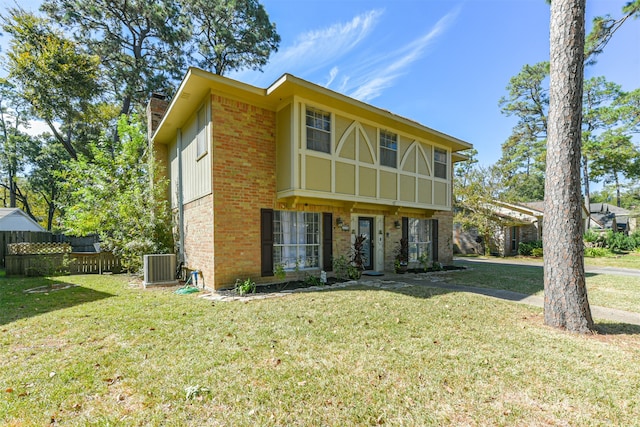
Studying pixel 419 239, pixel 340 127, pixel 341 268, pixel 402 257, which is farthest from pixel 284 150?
pixel 419 239

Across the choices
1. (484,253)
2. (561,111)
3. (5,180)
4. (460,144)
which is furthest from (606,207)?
(5,180)

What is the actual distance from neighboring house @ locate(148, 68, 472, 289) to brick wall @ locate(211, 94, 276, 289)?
0.03 m

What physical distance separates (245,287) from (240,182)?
8.42ft

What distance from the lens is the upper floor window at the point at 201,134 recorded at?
7281 mm

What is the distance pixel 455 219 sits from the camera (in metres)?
18.6

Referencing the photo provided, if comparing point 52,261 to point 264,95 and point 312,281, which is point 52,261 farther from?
point 264,95

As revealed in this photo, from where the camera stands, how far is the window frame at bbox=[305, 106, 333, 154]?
743cm

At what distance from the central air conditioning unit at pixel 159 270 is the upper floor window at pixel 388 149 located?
7.00m

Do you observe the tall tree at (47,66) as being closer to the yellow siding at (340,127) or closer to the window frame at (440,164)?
the yellow siding at (340,127)

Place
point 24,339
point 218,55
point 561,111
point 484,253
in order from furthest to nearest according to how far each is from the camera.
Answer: point 484,253 → point 218,55 → point 561,111 → point 24,339

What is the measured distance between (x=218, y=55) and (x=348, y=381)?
2003cm

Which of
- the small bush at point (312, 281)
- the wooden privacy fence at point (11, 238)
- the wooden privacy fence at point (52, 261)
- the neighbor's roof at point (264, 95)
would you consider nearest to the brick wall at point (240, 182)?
the neighbor's roof at point (264, 95)

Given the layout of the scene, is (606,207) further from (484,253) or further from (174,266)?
(174,266)

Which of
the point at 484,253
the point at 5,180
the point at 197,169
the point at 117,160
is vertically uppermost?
the point at 5,180
